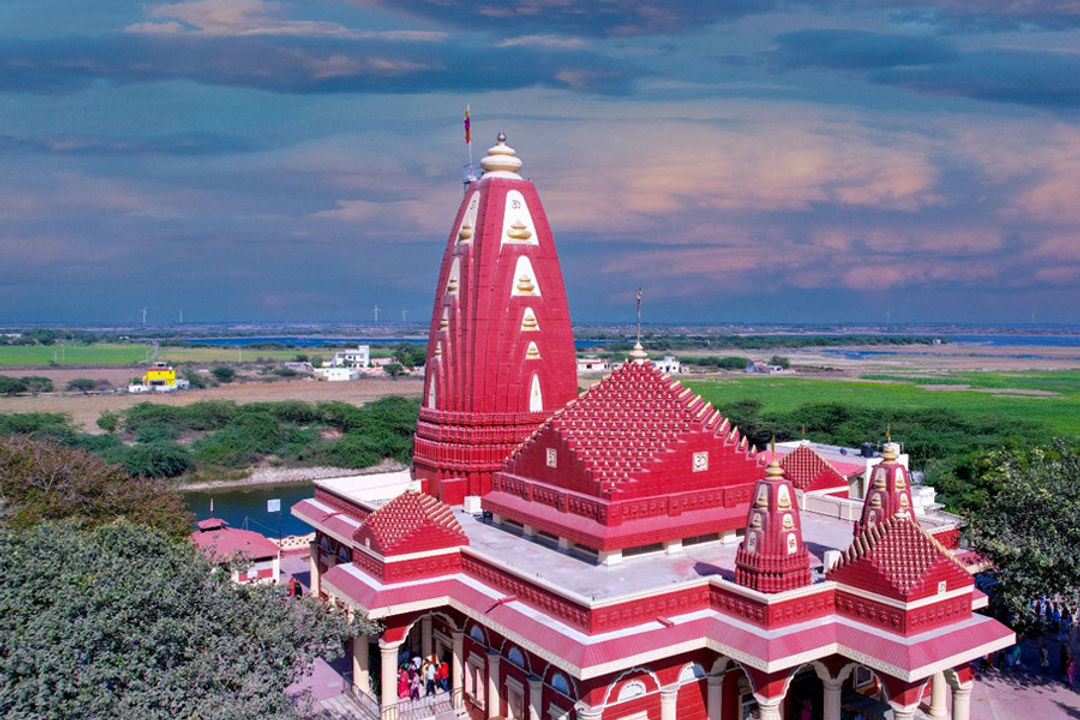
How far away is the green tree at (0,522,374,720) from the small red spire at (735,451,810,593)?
685cm

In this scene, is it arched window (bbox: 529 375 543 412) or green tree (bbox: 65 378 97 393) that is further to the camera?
green tree (bbox: 65 378 97 393)

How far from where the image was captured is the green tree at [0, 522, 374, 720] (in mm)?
10758

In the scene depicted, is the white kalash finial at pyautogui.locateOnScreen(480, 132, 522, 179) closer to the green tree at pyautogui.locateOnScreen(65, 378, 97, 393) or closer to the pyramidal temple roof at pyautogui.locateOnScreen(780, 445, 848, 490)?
the pyramidal temple roof at pyautogui.locateOnScreen(780, 445, 848, 490)

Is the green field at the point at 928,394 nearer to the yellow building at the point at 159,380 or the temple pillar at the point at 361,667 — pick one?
the temple pillar at the point at 361,667

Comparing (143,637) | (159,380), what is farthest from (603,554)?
(159,380)

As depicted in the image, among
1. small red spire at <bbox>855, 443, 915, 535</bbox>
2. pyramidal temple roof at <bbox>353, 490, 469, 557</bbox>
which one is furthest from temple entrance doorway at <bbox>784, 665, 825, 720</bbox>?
pyramidal temple roof at <bbox>353, 490, 469, 557</bbox>

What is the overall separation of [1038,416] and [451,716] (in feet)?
218

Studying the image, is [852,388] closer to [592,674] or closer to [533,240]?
[533,240]

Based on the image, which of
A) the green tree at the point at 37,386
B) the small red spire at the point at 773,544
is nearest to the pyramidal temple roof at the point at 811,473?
the small red spire at the point at 773,544

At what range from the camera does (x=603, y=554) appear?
15.7 metres

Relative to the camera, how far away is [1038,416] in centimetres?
6762

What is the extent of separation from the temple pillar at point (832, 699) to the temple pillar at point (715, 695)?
174 cm

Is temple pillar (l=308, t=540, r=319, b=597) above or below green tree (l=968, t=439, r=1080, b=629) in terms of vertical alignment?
below

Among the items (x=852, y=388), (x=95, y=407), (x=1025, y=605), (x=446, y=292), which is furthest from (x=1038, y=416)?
(x=95, y=407)
